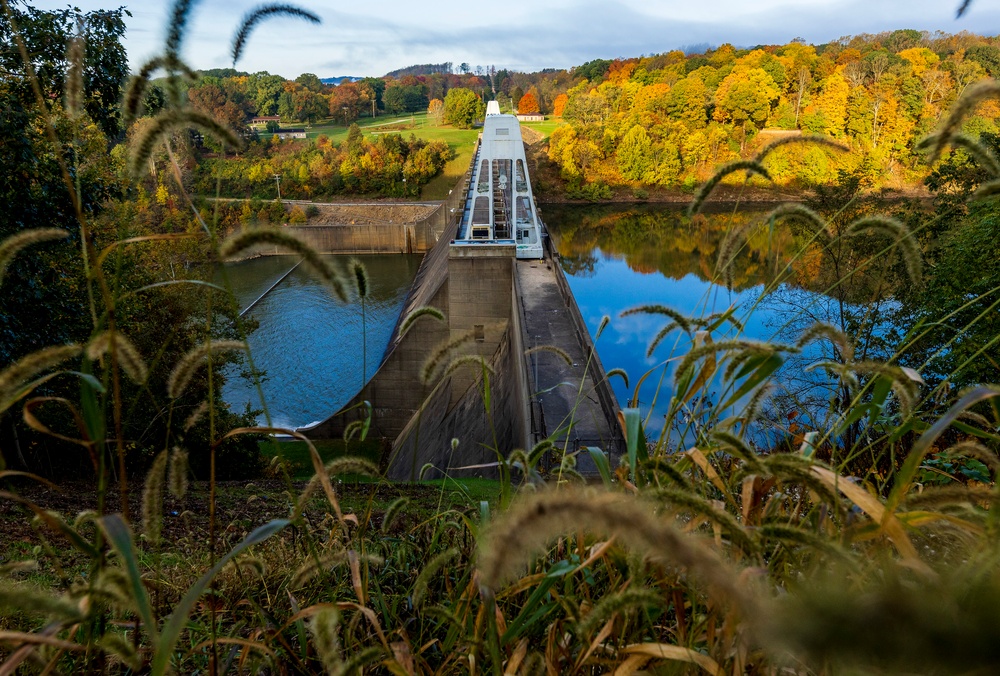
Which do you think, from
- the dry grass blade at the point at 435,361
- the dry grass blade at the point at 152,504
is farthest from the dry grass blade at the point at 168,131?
the dry grass blade at the point at 435,361

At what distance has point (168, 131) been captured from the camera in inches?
Result: 61.4

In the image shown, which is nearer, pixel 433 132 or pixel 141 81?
pixel 141 81

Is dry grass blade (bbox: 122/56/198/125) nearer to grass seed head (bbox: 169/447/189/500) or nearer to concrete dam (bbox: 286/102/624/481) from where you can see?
grass seed head (bbox: 169/447/189/500)

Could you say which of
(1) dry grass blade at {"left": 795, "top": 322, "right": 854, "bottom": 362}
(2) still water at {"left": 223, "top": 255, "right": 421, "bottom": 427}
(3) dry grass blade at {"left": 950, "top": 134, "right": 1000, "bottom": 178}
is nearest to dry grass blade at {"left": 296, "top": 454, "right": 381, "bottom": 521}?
(1) dry grass blade at {"left": 795, "top": 322, "right": 854, "bottom": 362}

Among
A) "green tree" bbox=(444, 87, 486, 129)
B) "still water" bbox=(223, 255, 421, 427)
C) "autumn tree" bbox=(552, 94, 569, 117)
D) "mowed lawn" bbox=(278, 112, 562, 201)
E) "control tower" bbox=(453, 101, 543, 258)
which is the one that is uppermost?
"autumn tree" bbox=(552, 94, 569, 117)

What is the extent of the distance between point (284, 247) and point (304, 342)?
25080 mm

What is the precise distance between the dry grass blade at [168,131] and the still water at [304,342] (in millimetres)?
13125

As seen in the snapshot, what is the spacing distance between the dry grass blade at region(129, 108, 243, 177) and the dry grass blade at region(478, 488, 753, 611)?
1220mm

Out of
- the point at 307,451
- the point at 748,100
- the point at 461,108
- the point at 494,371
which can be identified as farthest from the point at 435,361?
the point at 461,108

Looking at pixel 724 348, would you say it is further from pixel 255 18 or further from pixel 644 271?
pixel 644 271

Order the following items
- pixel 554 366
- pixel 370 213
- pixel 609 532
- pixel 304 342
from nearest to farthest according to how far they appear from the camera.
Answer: pixel 609 532 < pixel 554 366 < pixel 304 342 < pixel 370 213

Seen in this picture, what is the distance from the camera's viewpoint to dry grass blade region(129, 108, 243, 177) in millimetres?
1546

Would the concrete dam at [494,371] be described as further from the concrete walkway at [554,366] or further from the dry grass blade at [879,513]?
the dry grass blade at [879,513]

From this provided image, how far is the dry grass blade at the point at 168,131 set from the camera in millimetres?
1546
